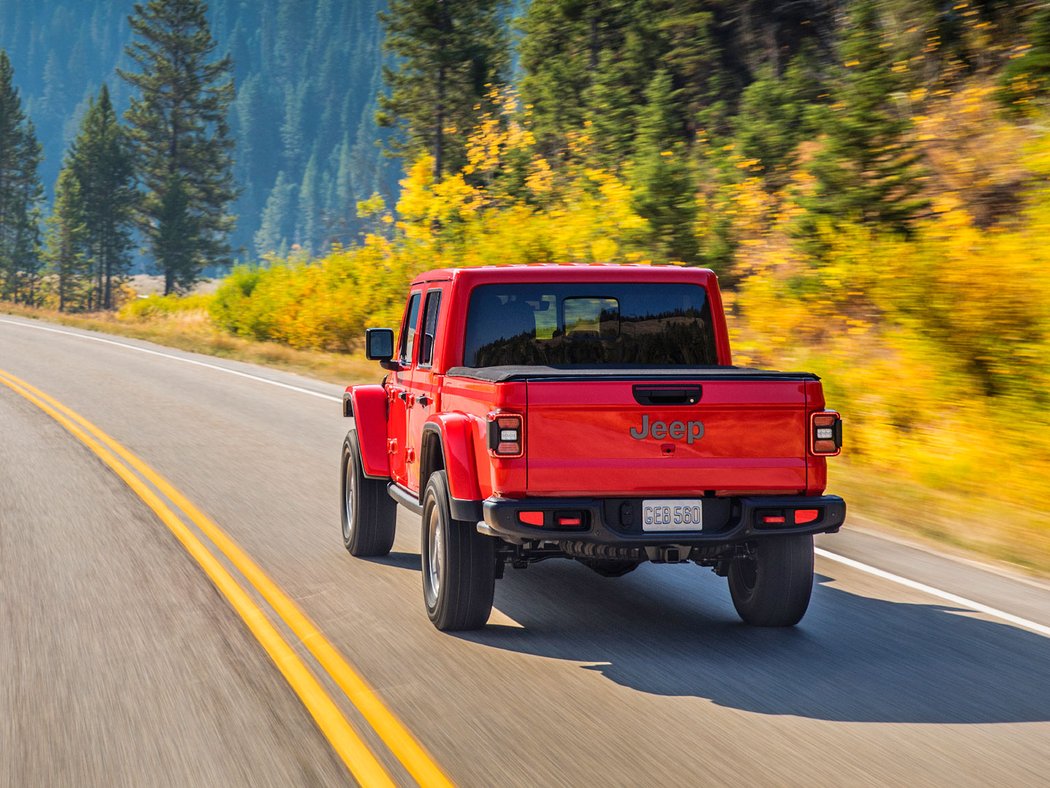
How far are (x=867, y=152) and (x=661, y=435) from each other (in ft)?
42.4

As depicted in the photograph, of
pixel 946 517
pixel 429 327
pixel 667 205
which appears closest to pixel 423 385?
pixel 429 327

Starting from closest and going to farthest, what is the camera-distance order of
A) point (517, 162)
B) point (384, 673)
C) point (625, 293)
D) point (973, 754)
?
point (973, 754)
point (384, 673)
point (625, 293)
point (517, 162)

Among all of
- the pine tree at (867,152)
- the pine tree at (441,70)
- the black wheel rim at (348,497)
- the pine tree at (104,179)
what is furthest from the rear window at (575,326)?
the pine tree at (104,179)

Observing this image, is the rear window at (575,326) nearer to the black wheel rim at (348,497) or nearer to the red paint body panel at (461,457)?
the red paint body panel at (461,457)

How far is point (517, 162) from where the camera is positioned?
3944cm

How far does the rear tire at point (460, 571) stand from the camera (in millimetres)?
6242

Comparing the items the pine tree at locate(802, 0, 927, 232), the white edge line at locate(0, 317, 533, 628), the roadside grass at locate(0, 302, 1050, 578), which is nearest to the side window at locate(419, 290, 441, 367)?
the white edge line at locate(0, 317, 533, 628)

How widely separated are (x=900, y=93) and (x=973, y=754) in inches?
595

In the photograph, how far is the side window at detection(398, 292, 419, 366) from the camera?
8164 millimetres

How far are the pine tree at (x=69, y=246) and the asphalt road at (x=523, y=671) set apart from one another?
239ft

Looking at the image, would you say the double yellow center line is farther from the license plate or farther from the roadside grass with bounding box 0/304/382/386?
the roadside grass with bounding box 0/304/382/386

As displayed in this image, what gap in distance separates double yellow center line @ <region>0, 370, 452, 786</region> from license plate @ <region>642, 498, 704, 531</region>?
5.15ft

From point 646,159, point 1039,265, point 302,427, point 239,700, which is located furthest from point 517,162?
point 239,700

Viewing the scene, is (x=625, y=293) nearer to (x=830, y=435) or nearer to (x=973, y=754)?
(x=830, y=435)
